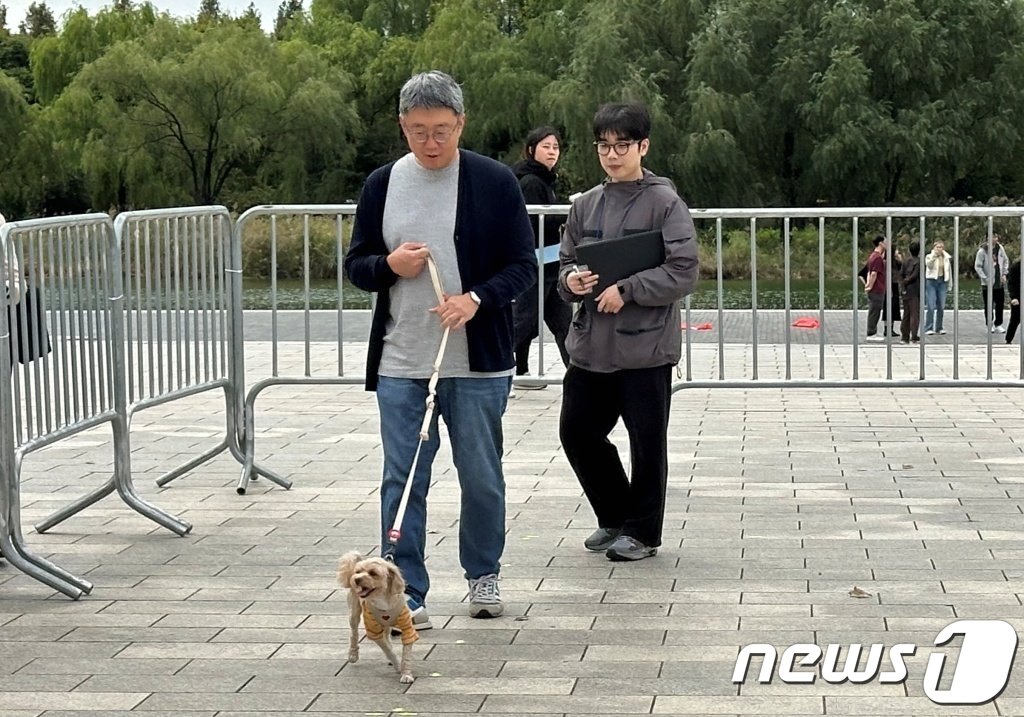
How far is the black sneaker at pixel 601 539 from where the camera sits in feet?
22.3

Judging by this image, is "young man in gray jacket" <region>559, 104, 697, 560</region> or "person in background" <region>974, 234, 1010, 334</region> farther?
"person in background" <region>974, 234, 1010, 334</region>

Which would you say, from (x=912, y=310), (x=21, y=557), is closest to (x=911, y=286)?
(x=912, y=310)

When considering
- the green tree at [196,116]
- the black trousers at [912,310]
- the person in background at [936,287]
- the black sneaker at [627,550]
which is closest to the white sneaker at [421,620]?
the black sneaker at [627,550]

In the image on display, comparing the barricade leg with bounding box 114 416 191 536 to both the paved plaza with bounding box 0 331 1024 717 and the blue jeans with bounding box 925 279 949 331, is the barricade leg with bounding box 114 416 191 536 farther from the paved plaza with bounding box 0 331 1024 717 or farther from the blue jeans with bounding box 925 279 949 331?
the blue jeans with bounding box 925 279 949 331

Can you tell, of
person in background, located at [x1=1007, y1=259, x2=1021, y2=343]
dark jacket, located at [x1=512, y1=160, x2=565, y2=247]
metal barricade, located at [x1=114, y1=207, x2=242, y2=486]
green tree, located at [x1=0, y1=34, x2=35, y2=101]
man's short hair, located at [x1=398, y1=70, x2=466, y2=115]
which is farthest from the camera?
green tree, located at [x1=0, y1=34, x2=35, y2=101]

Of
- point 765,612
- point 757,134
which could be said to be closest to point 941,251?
point 765,612

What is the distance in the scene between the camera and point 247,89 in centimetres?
5409

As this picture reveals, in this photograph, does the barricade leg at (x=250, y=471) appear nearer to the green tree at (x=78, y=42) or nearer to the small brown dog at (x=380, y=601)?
the small brown dog at (x=380, y=601)

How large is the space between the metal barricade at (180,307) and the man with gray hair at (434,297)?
1.95 meters

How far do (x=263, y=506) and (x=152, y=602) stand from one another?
1978mm

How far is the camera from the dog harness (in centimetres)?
481

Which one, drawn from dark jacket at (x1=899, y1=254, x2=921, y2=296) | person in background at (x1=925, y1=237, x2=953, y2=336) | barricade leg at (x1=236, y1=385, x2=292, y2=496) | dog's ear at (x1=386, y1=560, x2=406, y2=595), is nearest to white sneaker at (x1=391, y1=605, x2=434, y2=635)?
dog's ear at (x1=386, y1=560, x2=406, y2=595)

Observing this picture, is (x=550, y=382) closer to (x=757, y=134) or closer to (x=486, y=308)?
(x=486, y=308)

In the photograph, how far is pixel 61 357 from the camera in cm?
668
